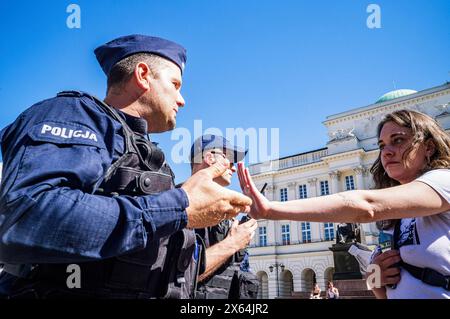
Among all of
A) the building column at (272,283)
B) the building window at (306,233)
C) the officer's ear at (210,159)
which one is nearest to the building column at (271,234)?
the building window at (306,233)

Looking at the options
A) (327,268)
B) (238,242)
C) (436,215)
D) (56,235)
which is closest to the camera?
(56,235)

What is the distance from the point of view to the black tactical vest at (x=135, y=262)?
4.08 ft

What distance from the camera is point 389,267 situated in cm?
206

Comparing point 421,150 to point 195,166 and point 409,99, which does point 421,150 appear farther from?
point 409,99

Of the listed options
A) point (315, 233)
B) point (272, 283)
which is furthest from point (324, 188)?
point (272, 283)

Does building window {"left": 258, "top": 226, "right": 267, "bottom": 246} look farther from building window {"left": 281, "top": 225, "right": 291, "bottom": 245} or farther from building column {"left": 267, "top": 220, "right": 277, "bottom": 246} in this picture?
building window {"left": 281, "top": 225, "right": 291, "bottom": 245}

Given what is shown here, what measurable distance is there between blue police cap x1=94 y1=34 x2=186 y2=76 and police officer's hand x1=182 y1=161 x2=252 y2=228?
3.55 ft

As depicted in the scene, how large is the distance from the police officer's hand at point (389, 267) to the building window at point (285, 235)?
39.7 meters

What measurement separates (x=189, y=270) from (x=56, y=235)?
0.93 metres

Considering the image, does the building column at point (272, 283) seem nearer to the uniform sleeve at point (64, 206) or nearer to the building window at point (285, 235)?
the building window at point (285, 235)

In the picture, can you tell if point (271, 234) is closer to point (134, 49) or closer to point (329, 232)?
point (329, 232)

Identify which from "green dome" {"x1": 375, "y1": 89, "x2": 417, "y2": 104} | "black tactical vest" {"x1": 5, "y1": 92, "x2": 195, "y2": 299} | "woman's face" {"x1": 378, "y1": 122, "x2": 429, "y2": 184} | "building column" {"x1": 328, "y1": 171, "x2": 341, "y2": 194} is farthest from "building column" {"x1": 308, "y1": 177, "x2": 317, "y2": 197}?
"black tactical vest" {"x1": 5, "y1": 92, "x2": 195, "y2": 299}
